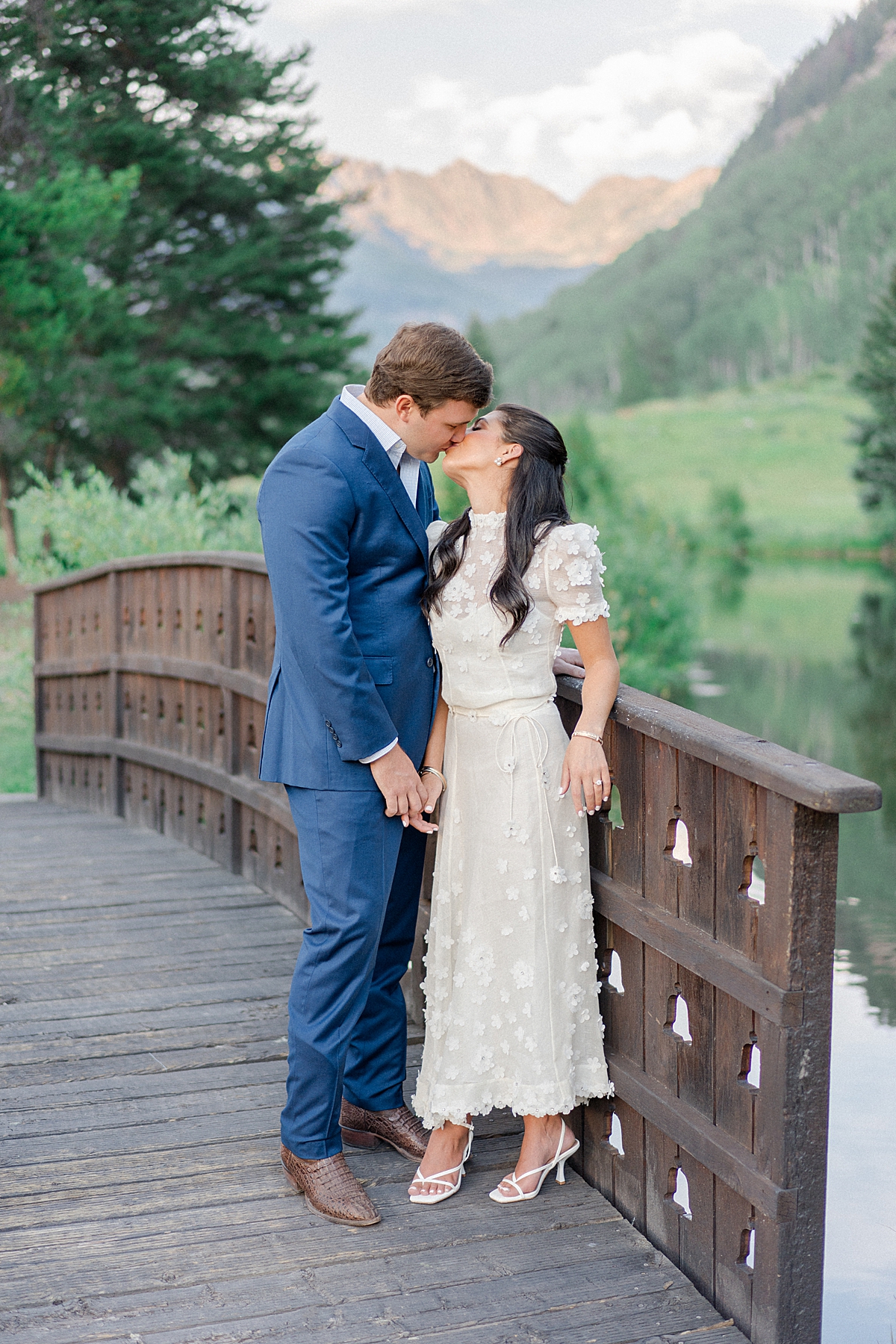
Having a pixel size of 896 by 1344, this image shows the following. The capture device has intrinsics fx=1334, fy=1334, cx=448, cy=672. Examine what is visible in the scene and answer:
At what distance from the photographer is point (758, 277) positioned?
99.9m

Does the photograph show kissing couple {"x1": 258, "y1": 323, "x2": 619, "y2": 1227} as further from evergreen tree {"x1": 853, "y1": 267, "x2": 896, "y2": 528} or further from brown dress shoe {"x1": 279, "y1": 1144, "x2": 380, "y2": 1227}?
evergreen tree {"x1": 853, "y1": 267, "x2": 896, "y2": 528}

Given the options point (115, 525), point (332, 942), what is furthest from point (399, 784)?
point (115, 525)

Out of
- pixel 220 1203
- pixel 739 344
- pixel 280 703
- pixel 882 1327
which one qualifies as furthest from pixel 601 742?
pixel 739 344

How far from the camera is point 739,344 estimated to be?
91.5 meters

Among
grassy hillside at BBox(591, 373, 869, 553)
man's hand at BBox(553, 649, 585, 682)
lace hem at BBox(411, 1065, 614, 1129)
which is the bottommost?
lace hem at BBox(411, 1065, 614, 1129)

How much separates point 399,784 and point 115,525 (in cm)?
759

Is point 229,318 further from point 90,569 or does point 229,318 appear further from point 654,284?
point 654,284

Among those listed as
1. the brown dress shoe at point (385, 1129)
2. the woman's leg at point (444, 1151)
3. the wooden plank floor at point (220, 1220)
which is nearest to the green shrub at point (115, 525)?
the wooden plank floor at point (220, 1220)

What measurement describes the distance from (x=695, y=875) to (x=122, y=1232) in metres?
1.30

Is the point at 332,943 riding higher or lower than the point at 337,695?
lower

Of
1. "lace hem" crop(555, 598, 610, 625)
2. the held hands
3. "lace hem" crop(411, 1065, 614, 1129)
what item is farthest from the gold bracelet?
"lace hem" crop(411, 1065, 614, 1129)

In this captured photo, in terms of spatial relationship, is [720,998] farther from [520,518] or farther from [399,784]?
[520,518]

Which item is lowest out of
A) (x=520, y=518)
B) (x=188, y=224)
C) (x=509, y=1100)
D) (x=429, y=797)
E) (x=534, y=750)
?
(x=509, y=1100)

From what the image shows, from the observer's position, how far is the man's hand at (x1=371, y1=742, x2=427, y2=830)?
261cm
